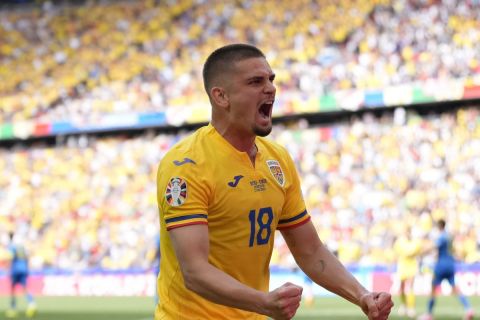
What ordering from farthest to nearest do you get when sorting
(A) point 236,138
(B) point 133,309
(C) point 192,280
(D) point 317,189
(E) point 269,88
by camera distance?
1. (D) point 317,189
2. (B) point 133,309
3. (A) point 236,138
4. (E) point 269,88
5. (C) point 192,280

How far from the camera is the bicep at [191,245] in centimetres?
426

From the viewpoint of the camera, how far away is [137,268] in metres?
30.9

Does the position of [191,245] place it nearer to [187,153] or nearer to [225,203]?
[225,203]

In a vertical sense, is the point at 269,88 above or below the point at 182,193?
above

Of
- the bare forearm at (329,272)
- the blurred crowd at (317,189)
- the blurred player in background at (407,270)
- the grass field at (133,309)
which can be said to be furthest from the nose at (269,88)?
the blurred crowd at (317,189)

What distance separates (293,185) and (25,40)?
129 feet

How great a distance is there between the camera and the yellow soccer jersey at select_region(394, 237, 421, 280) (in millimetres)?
20781

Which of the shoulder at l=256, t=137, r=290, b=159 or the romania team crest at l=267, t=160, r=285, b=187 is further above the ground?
the shoulder at l=256, t=137, r=290, b=159

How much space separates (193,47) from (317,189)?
32.9ft

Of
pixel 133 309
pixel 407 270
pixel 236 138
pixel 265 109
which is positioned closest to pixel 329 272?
pixel 236 138

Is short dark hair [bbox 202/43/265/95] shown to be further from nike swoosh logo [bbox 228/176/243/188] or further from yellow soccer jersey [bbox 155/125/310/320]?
nike swoosh logo [bbox 228/176/243/188]

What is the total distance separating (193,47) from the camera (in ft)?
124

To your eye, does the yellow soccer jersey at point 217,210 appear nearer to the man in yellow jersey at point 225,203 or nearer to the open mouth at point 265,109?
the man in yellow jersey at point 225,203

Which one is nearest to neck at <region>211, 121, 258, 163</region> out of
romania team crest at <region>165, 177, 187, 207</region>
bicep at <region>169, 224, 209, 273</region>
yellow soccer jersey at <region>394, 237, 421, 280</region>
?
romania team crest at <region>165, 177, 187, 207</region>
